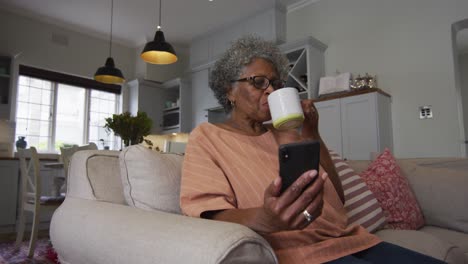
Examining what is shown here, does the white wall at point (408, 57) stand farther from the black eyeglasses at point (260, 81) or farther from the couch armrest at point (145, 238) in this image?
the couch armrest at point (145, 238)

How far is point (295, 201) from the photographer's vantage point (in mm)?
633

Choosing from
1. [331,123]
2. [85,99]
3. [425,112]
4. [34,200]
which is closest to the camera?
[34,200]

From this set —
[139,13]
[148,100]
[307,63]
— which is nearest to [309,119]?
[307,63]

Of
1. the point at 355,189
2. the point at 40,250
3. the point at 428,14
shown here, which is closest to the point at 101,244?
the point at 355,189

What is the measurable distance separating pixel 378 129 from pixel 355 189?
221 centimetres

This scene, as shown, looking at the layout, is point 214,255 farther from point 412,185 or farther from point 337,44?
point 337,44

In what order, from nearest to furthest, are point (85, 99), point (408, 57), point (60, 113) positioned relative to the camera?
point (408, 57)
point (60, 113)
point (85, 99)

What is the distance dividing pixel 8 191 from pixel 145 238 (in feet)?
13.0

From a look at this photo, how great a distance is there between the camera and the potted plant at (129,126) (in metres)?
2.68

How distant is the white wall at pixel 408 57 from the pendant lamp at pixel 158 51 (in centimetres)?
211

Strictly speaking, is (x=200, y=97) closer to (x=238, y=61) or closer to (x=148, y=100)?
(x=148, y=100)

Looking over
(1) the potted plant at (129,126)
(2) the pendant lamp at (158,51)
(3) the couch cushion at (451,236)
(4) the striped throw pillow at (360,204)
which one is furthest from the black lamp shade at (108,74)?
(3) the couch cushion at (451,236)

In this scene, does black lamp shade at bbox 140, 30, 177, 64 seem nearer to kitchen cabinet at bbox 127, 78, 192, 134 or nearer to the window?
kitchen cabinet at bbox 127, 78, 192, 134

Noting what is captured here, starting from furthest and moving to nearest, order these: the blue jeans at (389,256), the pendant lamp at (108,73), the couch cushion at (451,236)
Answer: the pendant lamp at (108,73)
the couch cushion at (451,236)
the blue jeans at (389,256)
